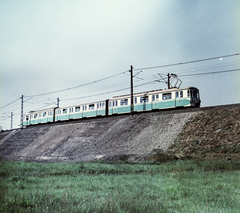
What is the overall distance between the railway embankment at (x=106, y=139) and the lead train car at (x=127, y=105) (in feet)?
3.81

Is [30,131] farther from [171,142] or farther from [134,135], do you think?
[171,142]

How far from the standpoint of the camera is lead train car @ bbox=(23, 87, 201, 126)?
29719 millimetres

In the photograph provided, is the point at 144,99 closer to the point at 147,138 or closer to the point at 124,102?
the point at 124,102

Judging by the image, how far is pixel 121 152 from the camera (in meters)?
25.0

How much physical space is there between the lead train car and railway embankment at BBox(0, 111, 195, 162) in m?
1.16

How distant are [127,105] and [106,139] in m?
7.45

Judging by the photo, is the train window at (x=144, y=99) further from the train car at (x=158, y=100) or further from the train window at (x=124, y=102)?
the train window at (x=124, y=102)

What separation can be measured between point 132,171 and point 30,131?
39318mm

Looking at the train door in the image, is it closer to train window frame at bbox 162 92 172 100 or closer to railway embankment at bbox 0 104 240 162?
train window frame at bbox 162 92 172 100

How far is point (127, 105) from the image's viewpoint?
117ft

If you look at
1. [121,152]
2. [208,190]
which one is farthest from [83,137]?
[208,190]

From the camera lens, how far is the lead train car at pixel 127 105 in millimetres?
29719

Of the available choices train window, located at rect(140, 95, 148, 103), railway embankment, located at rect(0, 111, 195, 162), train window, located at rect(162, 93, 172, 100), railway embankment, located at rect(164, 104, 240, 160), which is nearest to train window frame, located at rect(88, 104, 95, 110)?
railway embankment, located at rect(0, 111, 195, 162)

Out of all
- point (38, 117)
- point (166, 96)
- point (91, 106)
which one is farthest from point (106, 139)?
point (38, 117)
